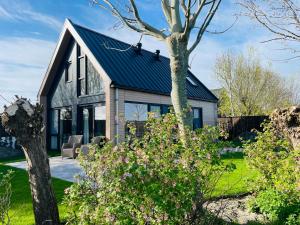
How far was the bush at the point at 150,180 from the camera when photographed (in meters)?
2.67

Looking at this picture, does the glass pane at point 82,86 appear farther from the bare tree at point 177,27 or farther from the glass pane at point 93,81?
the bare tree at point 177,27

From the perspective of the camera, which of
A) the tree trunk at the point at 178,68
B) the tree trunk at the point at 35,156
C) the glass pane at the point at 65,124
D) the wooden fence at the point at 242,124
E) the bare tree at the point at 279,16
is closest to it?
the tree trunk at the point at 35,156

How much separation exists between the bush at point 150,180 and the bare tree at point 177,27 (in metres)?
1.32

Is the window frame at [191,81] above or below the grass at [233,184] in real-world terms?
above

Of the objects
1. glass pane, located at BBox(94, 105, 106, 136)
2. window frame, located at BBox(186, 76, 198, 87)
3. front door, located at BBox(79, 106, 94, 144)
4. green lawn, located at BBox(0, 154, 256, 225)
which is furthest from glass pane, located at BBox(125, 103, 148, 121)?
window frame, located at BBox(186, 76, 198, 87)

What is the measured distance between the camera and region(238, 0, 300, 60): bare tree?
6234mm

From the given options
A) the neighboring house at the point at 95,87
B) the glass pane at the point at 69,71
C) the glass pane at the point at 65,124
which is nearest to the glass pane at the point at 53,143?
the neighboring house at the point at 95,87

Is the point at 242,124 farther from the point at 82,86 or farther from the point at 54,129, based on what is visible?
the point at 54,129

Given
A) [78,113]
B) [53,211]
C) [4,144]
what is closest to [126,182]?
[53,211]

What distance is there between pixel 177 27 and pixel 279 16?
8.75ft

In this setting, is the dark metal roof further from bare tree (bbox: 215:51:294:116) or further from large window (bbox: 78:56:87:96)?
bare tree (bbox: 215:51:294:116)

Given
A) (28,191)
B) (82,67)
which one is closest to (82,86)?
(82,67)

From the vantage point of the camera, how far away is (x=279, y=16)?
6.36 metres

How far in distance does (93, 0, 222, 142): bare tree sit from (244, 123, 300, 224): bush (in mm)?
1608
